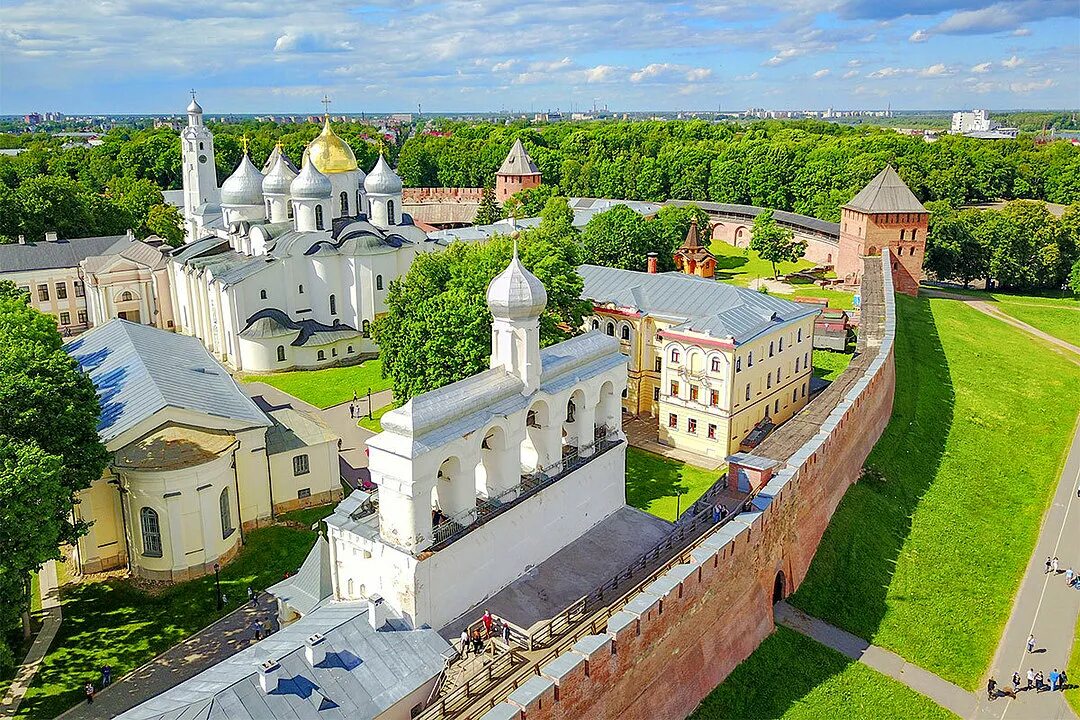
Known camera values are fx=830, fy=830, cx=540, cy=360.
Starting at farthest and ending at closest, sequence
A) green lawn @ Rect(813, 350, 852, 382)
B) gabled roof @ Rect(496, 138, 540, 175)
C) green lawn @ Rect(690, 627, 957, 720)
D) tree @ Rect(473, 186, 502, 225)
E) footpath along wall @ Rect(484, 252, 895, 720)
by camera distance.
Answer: gabled roof @ Rect(496, 138, 540, 175) → tree @ Rect(473, 186, 502, 225) → green lawn @ Rect(813, 350, 852, 382) → green lawn @ Rect(690, 627, 957, 720) → footpath along wall @ Rect(484, 252, 895, 720)

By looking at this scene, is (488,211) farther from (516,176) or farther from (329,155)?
(329,155)

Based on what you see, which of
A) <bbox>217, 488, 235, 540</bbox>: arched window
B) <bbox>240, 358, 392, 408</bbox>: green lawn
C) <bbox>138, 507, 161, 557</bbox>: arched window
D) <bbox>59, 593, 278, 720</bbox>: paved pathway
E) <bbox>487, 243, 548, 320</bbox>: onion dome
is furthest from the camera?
<bbox>240, 358, 392, 408</bbox>: green lawn

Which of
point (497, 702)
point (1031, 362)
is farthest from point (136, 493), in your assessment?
point (1031, 362)

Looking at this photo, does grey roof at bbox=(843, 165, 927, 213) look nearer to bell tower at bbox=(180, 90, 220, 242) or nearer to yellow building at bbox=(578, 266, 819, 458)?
yellow building at bbox=(578, 266, 819, 458)

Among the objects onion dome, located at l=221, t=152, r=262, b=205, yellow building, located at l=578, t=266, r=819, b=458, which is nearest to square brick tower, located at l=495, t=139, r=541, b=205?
onion dome, located at l=221, t=152, r=262, b=205

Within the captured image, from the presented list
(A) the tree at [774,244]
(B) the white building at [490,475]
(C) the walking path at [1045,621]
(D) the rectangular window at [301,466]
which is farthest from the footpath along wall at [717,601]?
(A) the tree at [774,244]

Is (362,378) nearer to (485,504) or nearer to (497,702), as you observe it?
(485,504)

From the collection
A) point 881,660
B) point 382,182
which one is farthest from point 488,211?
point 881,660
